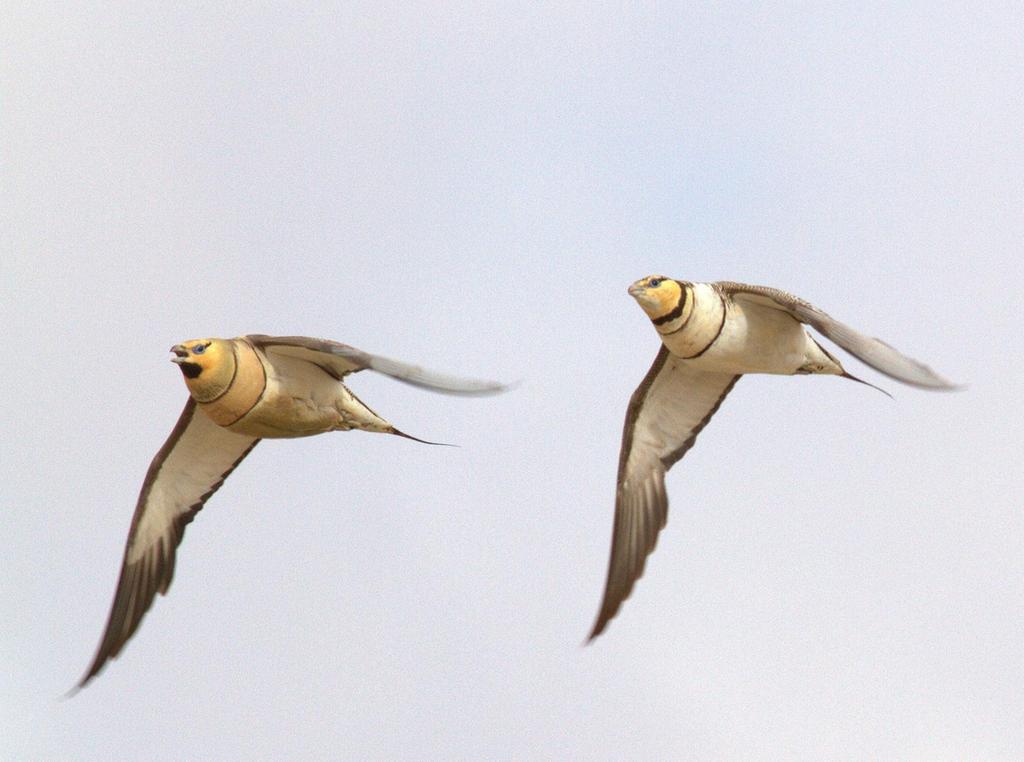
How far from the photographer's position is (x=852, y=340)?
59.7 ft

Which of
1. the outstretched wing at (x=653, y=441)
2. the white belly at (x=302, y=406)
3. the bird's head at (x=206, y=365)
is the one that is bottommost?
the outstretched wing at (x=653, y=441)

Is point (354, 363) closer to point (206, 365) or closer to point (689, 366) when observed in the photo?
point (206, 365)

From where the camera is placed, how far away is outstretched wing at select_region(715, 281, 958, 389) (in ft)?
57.5

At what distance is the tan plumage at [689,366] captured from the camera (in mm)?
19578

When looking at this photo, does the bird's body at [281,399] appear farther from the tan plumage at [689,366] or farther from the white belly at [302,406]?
the tan plumage at [689,366]

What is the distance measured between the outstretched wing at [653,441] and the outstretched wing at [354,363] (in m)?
3.29

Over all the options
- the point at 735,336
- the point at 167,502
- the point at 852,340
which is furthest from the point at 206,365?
the point at 852,340

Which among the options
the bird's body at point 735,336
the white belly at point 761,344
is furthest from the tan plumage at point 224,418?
the white belly at point 761,344

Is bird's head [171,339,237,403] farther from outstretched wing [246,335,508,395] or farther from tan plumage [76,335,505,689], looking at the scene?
outstretched wing [246,335,508,395]

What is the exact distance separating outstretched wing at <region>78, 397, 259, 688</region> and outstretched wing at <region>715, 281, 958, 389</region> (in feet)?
20.5

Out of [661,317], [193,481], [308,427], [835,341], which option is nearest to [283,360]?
[308,427]

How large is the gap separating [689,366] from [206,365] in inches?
208

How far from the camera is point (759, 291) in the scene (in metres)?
19.8

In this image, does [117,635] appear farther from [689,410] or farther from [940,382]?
[940,382]
